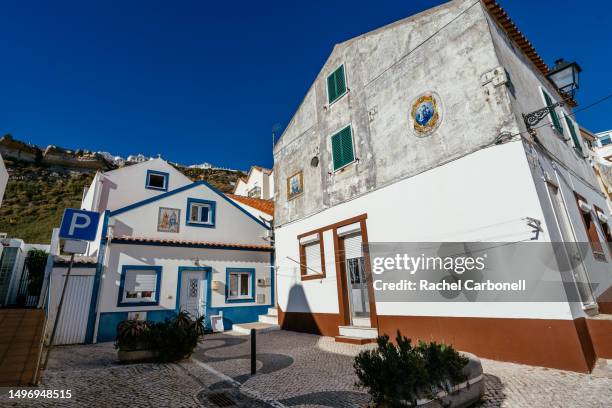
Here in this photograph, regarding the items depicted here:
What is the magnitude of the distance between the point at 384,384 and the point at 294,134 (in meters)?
12.1

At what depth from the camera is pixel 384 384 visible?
3.53 m

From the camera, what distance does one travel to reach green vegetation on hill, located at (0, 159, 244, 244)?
123 feet

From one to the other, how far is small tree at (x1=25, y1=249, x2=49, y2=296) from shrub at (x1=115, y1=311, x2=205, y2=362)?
64.9ft

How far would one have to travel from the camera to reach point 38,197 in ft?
149

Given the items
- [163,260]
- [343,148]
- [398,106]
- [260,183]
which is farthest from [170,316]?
[260,183]

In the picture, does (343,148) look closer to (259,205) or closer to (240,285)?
(240,285)

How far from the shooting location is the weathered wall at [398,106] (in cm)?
763

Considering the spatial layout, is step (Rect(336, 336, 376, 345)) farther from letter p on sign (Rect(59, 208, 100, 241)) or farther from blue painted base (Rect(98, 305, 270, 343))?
letter p on sign (Rect(59, 208, 100, 241))

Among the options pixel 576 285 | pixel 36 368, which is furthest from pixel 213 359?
pixel 576 285

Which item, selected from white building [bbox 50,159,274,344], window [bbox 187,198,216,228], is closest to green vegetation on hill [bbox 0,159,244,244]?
white building [bbox 50,159,274,344]

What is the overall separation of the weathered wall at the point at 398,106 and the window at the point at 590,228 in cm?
438

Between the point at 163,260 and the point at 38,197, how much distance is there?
47.6 metres

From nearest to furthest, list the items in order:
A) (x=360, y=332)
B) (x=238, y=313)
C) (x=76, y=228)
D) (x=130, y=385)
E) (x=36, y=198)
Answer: (x=130, y=385), (x=76, y=228), (x=360, y=332), (x=238, y=313), (x=36, y=198)

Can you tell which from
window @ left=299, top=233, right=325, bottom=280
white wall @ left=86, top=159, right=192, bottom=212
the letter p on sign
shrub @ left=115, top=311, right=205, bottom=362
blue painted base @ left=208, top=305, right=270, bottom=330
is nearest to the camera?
the letter p on sign
